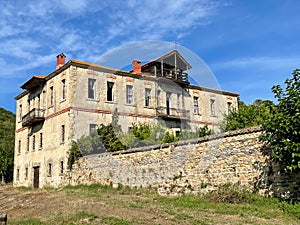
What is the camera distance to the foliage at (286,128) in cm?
921

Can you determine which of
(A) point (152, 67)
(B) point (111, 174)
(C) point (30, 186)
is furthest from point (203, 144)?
(C) point (30, 186)

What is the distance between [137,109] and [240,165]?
15.4 m

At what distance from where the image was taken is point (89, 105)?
2412cm

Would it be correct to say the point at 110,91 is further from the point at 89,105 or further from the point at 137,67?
the point at 137,67

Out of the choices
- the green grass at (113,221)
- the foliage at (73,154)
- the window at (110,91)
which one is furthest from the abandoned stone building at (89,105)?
the green grass at (113,221)

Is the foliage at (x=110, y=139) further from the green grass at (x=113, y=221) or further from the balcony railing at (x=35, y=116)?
the green grass at (x=113, y=221)

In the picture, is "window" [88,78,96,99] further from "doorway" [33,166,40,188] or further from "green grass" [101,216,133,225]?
"green grass" [101,216,133,225]

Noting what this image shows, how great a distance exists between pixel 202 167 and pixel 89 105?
43.3 ft

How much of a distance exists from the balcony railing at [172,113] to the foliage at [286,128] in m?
16.9

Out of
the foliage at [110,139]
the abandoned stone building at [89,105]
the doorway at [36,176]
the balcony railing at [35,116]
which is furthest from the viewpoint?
the balcony railing at [35,116]

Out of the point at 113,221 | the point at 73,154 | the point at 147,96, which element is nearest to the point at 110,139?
the point at 73,154

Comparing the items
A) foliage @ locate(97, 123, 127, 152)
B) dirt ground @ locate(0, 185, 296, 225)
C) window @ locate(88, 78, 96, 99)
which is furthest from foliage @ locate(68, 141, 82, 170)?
dirt ground @ locate(0, 185, 296, 225)

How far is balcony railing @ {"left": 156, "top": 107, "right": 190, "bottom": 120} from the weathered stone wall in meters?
9.62

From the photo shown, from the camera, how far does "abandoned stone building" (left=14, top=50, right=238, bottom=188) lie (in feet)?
78.6
